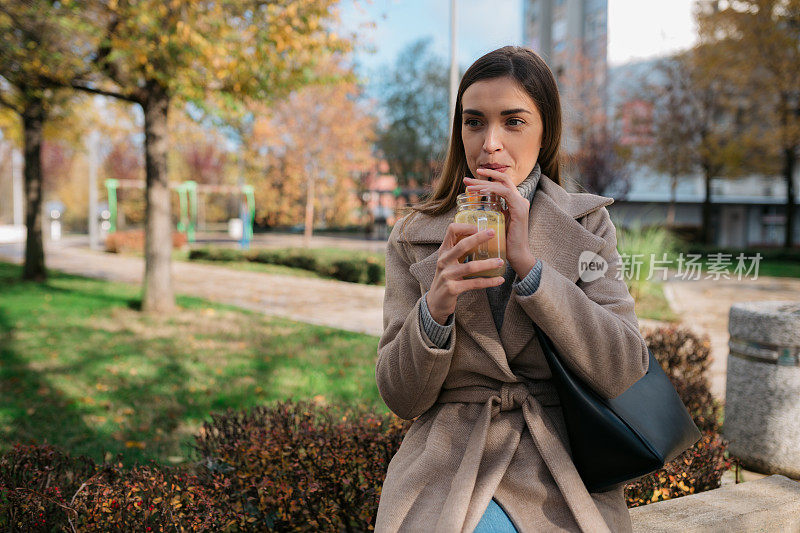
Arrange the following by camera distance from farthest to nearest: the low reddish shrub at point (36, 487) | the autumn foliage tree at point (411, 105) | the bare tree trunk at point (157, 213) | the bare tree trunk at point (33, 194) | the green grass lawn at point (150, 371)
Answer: the autumn foliage tree at point (411, 105)
the bare tree trunk at point (33, 194)
the bare tree trunk at point (157, 213)
the green grass lawn at point (150, 371)
the low reddish shrub at point (36, 487)

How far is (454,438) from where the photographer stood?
164cm

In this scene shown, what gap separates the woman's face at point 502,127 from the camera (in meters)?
1.64

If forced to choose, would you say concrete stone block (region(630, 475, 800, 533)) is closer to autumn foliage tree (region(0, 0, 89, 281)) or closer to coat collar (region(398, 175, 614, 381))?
coat collar (region(398, 175, 614, 381))

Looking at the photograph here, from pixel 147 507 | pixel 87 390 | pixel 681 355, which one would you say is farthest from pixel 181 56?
pixel 147 507

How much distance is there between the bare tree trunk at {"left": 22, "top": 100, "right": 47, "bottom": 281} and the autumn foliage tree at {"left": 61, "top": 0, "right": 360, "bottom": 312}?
3724mm

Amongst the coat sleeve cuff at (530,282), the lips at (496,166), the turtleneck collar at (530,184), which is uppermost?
the lips at (496,166)

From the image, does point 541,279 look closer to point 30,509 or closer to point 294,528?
point 294,528

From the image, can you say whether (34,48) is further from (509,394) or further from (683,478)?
(683,478)

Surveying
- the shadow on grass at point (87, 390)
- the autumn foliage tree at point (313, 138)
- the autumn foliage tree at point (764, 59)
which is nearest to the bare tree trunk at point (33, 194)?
the shadow on grass at point (87, 390)

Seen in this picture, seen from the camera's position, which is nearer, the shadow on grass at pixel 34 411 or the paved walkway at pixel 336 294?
the shadow on grass at pixel 34 411

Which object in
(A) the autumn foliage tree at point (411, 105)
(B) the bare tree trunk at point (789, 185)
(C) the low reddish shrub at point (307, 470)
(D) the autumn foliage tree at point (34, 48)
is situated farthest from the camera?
(A) the autumn foliage tree at point (411, 105)

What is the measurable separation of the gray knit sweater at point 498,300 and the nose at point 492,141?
5.2 inches

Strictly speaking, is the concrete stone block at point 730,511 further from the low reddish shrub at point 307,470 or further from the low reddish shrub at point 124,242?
the low reddish shrub at point 124,242

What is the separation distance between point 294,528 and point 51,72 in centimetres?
777
